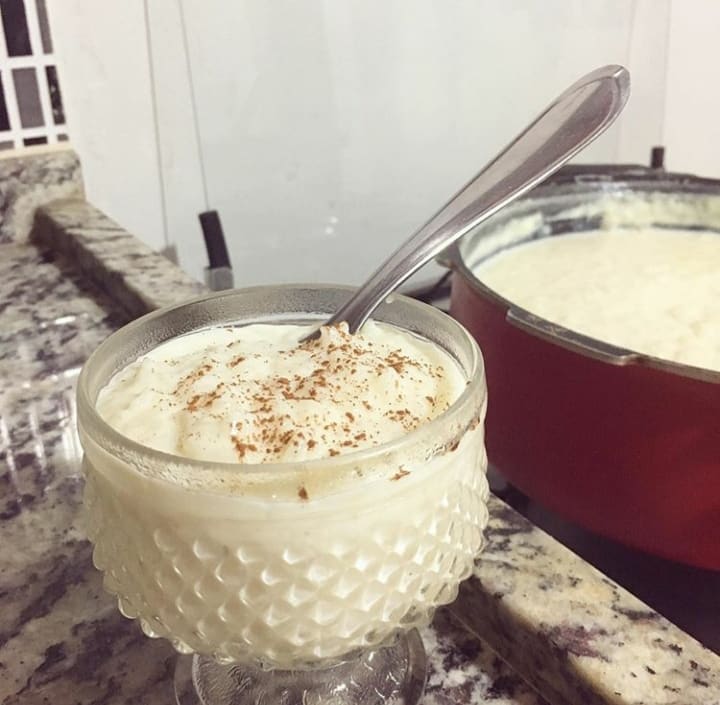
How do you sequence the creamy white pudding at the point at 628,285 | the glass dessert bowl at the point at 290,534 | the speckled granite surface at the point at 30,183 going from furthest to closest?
the speckled granite surface at the point at 30,183 → the creamy white pudding at the point at 628,285 → the glass dessert bowl at the point at 290,534

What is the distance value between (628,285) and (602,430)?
279mm

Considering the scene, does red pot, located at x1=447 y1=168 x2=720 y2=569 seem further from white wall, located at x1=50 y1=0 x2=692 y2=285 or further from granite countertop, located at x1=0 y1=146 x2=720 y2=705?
white wall, located at x1=50 y1=0 x2=692 y2=285

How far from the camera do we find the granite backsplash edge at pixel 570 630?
0.37 m

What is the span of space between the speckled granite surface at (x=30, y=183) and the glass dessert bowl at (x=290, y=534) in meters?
0.62

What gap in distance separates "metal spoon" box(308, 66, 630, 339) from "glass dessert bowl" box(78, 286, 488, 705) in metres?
0.06

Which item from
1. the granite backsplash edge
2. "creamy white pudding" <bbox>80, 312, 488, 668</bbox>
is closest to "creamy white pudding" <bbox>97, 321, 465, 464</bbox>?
"creamy white pudding" <bbox>80, 312, 488, 668</bbox>

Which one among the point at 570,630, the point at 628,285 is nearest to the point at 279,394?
the point at 570,630

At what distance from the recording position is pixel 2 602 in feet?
1.52

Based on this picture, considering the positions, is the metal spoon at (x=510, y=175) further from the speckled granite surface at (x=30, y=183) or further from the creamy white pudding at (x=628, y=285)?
the speckled granite surface at (x=30, y=183)

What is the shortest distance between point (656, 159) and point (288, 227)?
24.0 inches

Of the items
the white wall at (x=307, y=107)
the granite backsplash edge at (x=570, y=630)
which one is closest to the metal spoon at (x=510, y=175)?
the granite backsplash edge at (x=570, y=630)

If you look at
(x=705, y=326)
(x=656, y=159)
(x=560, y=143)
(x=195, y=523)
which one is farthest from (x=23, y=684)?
(x=656, y=159)

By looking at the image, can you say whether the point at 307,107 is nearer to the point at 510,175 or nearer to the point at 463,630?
the point at 510,175

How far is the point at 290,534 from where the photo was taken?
312 mm
